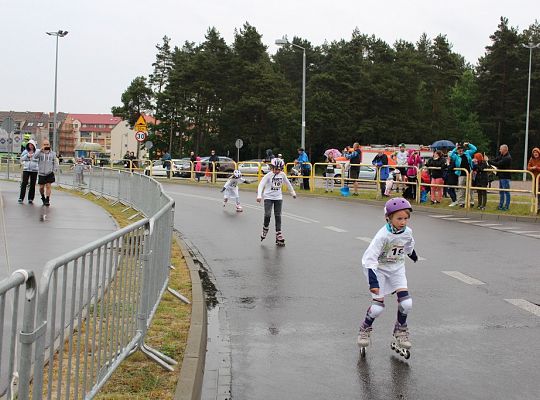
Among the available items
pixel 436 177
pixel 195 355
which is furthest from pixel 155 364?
pixel 436 177

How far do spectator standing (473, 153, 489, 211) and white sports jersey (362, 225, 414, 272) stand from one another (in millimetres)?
14773

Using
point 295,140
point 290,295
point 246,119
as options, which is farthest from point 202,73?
point 290,295

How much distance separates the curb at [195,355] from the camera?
15.1 feet

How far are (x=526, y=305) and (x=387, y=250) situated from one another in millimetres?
2874

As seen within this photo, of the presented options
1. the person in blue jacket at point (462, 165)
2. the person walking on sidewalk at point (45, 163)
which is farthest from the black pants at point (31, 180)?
the person in blue jacket at point (462, 165)

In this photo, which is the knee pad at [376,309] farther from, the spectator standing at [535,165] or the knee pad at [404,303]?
the spectator standing at [535,165]

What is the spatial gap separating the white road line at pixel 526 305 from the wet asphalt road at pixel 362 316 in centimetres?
1

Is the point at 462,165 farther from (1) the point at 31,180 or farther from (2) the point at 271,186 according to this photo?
(1) the point at 31,180

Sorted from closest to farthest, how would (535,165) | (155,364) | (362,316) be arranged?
(155,364) < (362,316) < (535,165)

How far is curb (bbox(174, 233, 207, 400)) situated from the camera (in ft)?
15.1

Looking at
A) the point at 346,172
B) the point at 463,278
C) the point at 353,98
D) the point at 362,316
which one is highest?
the point at 353,98

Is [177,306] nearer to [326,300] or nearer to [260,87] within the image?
[326,300]

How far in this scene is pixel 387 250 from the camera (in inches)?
236

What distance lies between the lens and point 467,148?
20.8 meters
